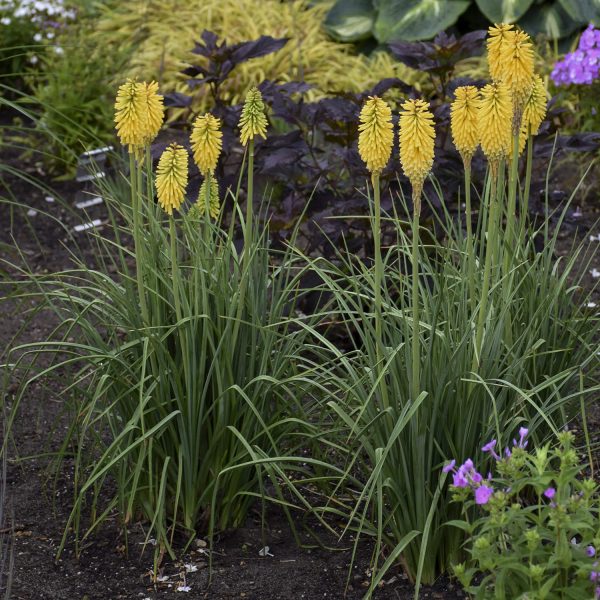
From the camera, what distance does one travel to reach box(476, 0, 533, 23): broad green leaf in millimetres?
7852

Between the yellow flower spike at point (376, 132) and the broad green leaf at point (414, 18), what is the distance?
5447 millimetres

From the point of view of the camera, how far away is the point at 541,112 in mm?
3234

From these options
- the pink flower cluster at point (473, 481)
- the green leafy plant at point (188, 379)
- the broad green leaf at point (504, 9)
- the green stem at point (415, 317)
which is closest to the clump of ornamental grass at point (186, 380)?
the green leafy plant at point (188, 379)

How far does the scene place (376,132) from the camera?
2.64 meters

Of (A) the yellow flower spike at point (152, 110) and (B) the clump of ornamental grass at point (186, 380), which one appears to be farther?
(B) the clump of ornamental grass at point (186, 380)

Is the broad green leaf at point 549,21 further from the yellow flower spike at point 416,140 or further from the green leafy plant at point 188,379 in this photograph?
the yellow flower spike at point 416,140

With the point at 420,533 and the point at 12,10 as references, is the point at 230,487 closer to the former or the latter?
the point at 420,533

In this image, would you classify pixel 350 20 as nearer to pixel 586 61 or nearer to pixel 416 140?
pixel 586 61

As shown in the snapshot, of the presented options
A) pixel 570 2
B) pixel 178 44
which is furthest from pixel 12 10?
pixel 570 2

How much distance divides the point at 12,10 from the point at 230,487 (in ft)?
19.5

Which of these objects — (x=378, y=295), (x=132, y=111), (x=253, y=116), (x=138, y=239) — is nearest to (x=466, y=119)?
(x=378, y=295)

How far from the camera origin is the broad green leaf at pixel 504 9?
25.8 ft

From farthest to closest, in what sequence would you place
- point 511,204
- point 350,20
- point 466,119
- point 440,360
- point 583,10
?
1. point 350,20
2. point 583,10
3. point 511,204
4. point 440,360
5. point 466,119

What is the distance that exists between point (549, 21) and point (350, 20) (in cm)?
150
